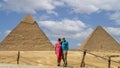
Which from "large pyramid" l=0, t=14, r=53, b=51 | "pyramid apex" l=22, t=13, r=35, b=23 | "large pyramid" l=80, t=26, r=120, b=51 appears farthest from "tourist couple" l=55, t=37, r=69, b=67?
"pyramid apex" l=22, t=13, r=35, b=23

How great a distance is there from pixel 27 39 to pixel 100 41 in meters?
16.8

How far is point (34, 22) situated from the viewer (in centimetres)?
10469

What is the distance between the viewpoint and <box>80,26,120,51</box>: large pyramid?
96150 mm

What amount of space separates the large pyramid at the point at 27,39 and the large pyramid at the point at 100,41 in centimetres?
909

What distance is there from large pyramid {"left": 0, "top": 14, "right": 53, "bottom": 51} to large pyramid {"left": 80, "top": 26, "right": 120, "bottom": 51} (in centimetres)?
909

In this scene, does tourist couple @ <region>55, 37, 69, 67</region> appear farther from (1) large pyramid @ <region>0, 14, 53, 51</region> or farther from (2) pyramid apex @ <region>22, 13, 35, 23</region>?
(2) pyramid apex @ <region>22, 13, 35, 23</region>

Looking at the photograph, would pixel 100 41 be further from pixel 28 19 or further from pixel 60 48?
pixel 60 48

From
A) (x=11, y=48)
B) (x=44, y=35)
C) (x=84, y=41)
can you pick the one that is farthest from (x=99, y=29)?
(x=11, y=48)

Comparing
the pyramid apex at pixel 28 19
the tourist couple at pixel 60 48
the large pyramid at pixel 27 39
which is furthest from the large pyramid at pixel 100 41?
the tourist couple at pixel 60 48

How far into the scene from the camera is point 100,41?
103 meters

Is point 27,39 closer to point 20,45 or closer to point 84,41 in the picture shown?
point 20,45

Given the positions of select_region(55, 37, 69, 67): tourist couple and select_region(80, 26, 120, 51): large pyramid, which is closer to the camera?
select_region(55, 37, 69, 67): tourist couple

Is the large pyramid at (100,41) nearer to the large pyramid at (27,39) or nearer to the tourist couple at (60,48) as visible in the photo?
the large pyramid at (27,39)

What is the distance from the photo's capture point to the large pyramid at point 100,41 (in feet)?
315
